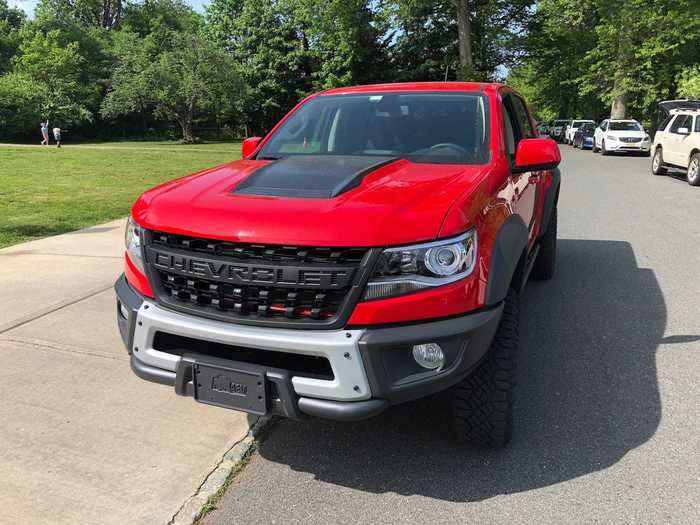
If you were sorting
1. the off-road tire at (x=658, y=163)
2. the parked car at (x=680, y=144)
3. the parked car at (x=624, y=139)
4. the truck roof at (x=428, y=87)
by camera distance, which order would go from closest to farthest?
the truck roof at (x=428, y=87) < the parked car at (x=680, y=144) < the off-road tire at (x=658, y=163) < the parked car at (x=624, y=139)

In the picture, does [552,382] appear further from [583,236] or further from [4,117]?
[4,117]

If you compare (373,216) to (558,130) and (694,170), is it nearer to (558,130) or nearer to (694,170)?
(694,170)

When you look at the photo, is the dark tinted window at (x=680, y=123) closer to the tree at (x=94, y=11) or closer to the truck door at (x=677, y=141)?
the truck door at (x=677, y=141)

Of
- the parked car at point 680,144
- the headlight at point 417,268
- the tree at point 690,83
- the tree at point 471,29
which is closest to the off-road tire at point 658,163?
the parked car at point 680,144

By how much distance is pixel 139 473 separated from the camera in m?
2.88

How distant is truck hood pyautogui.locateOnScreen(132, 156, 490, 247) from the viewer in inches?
94.3

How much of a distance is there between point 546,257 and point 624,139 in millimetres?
20850

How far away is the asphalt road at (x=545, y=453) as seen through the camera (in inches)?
105

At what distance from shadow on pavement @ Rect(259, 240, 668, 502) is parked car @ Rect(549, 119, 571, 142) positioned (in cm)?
3338

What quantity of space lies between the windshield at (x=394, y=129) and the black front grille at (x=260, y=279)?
131 centimetres

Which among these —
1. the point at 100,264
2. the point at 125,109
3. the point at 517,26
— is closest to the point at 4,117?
the point at 125,109

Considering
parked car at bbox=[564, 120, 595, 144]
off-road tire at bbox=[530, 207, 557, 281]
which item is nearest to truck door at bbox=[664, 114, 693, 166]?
off-road tire at bbox=[530, 207, 557, 281]

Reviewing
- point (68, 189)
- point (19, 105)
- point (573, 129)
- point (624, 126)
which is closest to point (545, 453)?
point (68, 189)

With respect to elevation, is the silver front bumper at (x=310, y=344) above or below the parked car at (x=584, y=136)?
above
